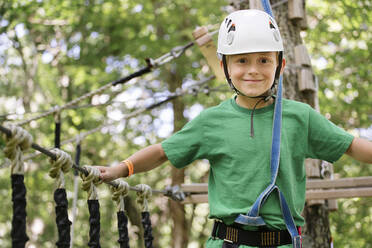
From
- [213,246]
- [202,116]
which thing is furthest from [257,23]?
[213,246]

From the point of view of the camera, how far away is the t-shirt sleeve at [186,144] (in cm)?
216

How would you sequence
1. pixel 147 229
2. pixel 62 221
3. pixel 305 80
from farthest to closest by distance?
pixel 305 80 < pixel 147 229 < pixel 62 221

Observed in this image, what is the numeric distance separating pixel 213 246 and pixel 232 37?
88 centimetres

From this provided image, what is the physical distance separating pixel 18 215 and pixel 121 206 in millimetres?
1084

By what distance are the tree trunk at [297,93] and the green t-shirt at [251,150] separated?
4.93 feet

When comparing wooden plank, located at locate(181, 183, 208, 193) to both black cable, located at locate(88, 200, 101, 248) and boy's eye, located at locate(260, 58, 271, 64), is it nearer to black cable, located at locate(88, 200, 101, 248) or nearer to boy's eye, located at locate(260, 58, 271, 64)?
black cable, located at locate(88, 200, 101, 248)

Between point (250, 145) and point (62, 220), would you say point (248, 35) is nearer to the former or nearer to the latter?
point (250, 145)

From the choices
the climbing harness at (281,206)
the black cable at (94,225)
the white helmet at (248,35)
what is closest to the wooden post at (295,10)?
the white helmet at (248,35)

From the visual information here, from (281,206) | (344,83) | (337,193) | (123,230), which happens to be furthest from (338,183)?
(344,83)

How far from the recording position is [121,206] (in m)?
2.45

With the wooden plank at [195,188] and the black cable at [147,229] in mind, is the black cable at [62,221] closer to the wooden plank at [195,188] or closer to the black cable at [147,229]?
the black cable at [147,229]

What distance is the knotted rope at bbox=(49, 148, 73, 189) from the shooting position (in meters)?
1.77

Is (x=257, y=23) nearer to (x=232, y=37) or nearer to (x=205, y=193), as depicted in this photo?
(x=232, y=37)

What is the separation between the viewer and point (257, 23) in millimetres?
2148
